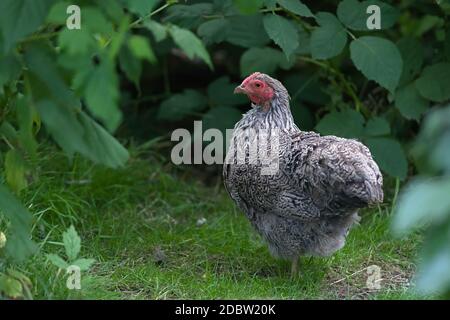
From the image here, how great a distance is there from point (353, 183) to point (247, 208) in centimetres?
75

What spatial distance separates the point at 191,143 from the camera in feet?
20.4

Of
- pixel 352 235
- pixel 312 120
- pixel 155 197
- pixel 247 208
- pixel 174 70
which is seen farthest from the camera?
pixel 174 70

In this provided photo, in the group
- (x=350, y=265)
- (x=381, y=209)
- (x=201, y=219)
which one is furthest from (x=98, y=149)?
(x=381, y=209)

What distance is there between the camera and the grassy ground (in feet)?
13.6

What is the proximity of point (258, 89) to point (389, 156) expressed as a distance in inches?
43.5

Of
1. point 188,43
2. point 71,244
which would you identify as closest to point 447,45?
point 188,43

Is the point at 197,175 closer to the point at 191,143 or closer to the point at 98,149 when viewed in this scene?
the point at 191,143

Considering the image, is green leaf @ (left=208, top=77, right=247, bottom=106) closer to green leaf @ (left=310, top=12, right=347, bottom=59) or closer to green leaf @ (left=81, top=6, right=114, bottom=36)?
green leaf @ (left=310, top=12, right=347, bottom=59)

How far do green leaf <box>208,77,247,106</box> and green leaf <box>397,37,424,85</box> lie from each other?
49.6 inches

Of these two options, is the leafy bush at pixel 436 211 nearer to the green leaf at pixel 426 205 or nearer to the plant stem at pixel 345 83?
the green leaf at pixel 426 205

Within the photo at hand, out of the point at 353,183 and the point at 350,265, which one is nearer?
the point at 353,183

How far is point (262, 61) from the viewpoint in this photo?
5.58m

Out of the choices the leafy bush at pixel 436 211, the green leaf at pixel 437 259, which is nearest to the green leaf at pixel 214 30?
the leafy bush at pixel 436 211

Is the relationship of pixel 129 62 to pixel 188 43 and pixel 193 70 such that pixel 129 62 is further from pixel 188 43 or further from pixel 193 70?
pixel 193 70
